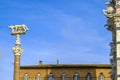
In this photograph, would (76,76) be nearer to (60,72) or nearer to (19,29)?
(60,72)

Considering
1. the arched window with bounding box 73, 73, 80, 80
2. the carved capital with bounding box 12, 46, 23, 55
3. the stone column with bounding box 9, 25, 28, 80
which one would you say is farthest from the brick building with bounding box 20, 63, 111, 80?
the carved capital with bounding box 12, 46, 23, 55

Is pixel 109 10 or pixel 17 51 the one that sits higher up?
pixel 109 10

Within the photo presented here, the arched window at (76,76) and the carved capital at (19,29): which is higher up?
the carved capital at (19,29)

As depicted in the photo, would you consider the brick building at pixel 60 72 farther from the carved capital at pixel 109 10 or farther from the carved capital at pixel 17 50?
the carved capital at pixel 109 10

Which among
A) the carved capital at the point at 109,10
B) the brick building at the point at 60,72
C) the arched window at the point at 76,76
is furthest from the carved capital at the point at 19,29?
the arched window at the point at 76,76

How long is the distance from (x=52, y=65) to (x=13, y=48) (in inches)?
1184

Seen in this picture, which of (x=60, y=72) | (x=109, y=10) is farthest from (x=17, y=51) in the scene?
(x=60, y=72)

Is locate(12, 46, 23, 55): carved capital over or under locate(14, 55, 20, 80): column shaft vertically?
over

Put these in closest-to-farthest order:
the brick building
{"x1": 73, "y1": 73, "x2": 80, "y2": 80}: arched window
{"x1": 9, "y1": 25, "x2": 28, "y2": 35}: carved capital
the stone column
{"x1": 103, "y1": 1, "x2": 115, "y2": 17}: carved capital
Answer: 1. {"x1": 103, "y1": 1, "x2": 115, "y2": 17}: carved capital
2. the stone column
3. {"x1": 9, "y1": 25, "x2": 28, "y2": 35}: carved capital
4. the brick building
5. {"x1": 73, "y1": 73, "x2": 80, "y2": 80}: arched window

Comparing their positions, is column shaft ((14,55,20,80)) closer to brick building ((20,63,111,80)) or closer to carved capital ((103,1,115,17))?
carved capital ((103,1,115,17))

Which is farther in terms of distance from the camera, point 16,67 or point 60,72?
point 60,72

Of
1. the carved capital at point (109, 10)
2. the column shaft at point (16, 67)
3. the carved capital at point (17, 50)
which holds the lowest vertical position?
the column shaft at point (16, 67)

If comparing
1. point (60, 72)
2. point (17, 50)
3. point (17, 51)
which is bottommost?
point (17, 51)

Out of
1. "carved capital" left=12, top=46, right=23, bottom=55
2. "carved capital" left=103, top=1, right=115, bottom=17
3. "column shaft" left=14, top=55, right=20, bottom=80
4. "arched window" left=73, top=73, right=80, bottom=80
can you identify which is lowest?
"column shaft" left=14, top=55, right=20, bottom=80
